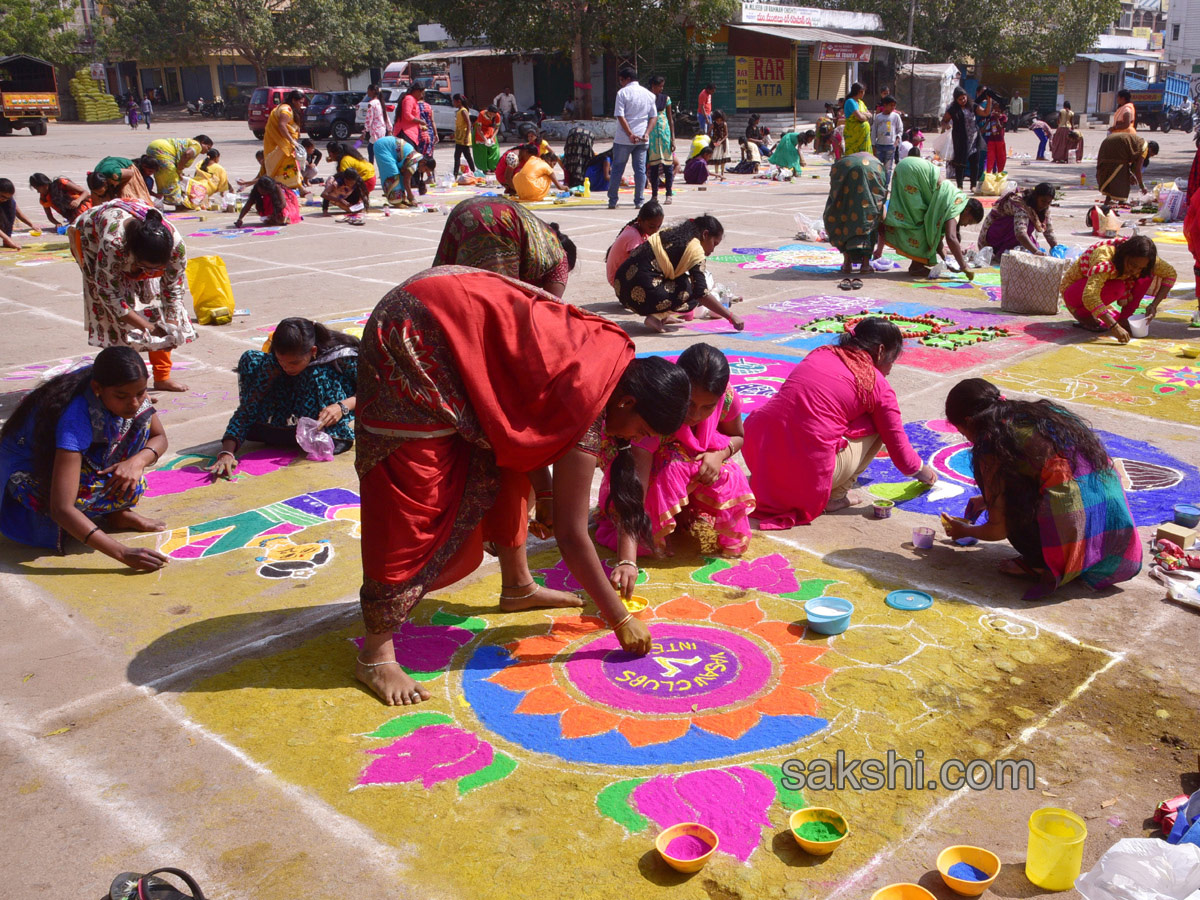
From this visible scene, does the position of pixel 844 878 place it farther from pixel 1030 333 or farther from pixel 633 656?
pixel 1030 333

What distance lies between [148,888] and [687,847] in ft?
3.85

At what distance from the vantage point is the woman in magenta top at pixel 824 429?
430cm

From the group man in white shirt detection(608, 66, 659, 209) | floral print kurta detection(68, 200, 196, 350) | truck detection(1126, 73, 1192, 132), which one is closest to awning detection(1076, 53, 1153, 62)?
truck detection(1126, 73, 1192, 132)

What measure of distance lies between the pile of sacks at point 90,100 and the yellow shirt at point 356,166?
120ft

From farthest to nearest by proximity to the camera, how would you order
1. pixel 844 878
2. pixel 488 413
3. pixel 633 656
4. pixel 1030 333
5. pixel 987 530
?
pixel 1030 333 → pixel 987 530 → pixel 633 656 → pixel 488 413 → pixel 844 878

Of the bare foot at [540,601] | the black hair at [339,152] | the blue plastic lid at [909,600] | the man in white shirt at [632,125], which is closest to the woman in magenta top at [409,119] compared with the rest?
the black hair at [339,152]

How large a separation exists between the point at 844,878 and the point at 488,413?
4.78 ft

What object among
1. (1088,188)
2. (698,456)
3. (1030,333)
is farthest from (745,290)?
(1088,188)

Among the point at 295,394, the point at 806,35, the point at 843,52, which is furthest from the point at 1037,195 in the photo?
the point at 843,52

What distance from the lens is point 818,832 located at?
2496 mm

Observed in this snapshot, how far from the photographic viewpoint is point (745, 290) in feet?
30.3

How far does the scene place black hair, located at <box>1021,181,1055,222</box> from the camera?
8867mm

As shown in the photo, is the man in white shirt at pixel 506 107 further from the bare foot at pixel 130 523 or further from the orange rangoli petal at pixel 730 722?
the orange rangoli petal at pixel 730 722

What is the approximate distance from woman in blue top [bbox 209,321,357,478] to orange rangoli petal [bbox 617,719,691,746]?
2.82 m
